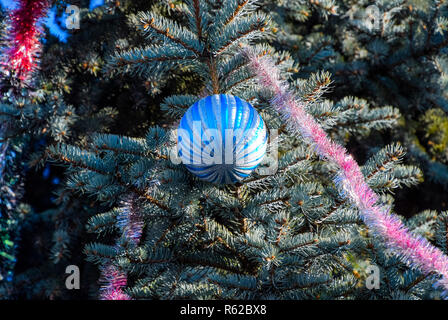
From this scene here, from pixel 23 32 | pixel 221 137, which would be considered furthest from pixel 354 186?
pixel 23 32

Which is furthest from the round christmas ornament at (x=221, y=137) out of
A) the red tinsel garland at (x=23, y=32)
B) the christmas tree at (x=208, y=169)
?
the red tinsel garland at (x=23, y=32)

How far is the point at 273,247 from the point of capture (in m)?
0.93

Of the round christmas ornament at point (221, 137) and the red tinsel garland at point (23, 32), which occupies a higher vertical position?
the red tinsel garland at point (23, 32)

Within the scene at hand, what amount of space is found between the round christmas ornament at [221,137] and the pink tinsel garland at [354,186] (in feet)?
0.39

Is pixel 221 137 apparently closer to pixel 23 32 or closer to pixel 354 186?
pixel 354 186

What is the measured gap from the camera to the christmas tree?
3.15 feet

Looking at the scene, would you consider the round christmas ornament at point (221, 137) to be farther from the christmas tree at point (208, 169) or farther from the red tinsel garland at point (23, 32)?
the red tinsel garland at point (23, 32)

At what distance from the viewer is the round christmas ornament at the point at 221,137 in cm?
89

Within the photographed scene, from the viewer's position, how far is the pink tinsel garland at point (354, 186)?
832 millimetres

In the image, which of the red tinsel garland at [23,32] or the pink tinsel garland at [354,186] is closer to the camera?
the pink tinsel garland at [354,186]

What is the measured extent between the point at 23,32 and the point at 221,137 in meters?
0.54

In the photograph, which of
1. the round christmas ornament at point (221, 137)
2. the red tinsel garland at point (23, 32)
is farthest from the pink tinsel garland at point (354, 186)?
the red tinsel garland at point (23, 32)

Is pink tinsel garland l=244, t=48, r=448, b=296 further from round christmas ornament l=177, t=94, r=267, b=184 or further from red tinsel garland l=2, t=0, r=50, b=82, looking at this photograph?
red tinsel garland l=2, t=0, r=50, b=82

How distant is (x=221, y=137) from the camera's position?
2.89 feet
